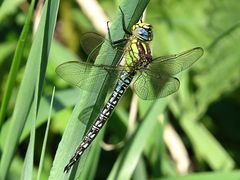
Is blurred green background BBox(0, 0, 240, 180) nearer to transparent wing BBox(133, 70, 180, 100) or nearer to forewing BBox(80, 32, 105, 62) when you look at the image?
transparent wing BBox(133, 70, 180, 100)

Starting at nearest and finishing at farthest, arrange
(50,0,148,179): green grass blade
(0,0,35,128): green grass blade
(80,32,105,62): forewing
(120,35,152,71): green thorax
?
(50,0,148,179): green grass blade
(0,0,35,128): green grass blade
(80,32,105,62): forewing
(120,35,152,71): green thorax

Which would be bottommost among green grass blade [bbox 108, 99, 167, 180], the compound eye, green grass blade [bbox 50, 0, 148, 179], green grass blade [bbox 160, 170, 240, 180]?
green grass blade [bbox 160, 170, 240, 180]

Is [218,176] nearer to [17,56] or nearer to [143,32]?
[143,32]

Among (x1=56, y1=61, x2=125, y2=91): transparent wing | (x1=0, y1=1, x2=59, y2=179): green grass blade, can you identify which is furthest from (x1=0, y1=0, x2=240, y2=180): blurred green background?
(x1=0, y1=1, x2=59, y2=179): green grass blade

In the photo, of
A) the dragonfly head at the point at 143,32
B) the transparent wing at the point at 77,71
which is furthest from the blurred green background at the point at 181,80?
the transparent wing at the point at 77,71

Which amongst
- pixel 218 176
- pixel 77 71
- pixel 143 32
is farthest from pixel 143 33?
pixel 218 176

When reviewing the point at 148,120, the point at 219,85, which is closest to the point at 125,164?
the point at 148,120
